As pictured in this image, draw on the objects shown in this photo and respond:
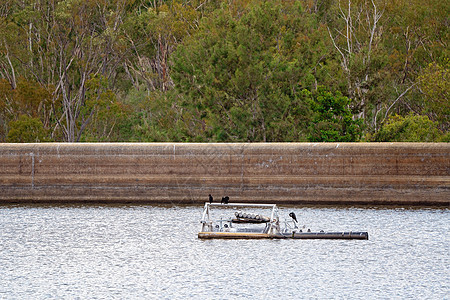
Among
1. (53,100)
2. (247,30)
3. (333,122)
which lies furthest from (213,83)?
(53,100)

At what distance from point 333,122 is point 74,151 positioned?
39.5ft

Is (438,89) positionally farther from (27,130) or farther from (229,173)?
(27,130)

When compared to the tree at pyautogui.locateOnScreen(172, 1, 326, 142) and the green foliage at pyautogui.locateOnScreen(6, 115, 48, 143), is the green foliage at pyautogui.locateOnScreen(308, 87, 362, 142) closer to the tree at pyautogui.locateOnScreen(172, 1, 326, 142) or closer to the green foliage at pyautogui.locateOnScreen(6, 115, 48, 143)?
the tree at pyautogui.locateOnScreen(172, 1, 326, 142)

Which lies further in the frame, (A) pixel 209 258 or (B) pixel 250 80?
(B) pixel 250 80

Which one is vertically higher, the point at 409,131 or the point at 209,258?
the point at 409,131

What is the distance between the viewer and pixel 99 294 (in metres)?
18.7

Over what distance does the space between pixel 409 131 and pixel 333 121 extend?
609cm

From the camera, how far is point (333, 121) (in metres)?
39.1

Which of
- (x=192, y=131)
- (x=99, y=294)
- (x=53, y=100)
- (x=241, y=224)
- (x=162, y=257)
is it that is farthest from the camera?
(x=53, y=100)

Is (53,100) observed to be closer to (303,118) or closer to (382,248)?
(303,118)

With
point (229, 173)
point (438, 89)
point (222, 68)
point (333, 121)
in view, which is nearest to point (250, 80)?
point (222, 68)

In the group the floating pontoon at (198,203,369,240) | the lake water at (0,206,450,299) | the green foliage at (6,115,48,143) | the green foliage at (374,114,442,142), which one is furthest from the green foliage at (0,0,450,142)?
the floating pontoon at (198,203,369,240)

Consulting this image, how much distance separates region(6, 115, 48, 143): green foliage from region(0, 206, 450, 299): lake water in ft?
79.0

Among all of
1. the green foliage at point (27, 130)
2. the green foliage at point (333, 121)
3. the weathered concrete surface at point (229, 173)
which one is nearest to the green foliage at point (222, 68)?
the green foliage at point (333, 121)
